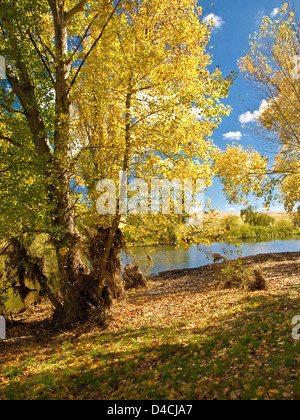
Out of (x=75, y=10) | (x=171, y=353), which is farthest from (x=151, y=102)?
(x=171, y=353)

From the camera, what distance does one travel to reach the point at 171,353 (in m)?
6.27

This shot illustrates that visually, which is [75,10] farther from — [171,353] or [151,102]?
[171,353]

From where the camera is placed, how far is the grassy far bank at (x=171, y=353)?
4852 mm

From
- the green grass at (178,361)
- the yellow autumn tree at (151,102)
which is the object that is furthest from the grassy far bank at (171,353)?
the yellow autumn tree at (151,102)

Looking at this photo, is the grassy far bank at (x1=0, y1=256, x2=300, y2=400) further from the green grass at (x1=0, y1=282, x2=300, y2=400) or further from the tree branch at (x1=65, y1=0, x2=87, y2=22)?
the tree branch at (x1=65, y1=0, x2=87, y2=22)

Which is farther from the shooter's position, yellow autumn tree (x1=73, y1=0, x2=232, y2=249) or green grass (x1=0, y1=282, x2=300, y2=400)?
yellow autumn tree (x1=73, y1=0, x2=232, y2=249)

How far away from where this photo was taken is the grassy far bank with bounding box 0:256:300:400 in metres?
4.85

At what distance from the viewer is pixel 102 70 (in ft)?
31.3

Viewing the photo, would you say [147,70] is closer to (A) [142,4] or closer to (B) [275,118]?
(A) [142,4]

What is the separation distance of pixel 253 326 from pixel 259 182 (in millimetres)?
9269

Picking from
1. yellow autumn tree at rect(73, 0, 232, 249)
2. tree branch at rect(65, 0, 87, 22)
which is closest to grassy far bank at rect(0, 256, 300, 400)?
yellow autumn tree at rect(73, 0, 232, 249)

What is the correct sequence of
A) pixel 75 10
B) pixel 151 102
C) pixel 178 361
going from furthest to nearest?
pixel 75 10 < pixel 151 102 < pixel 178 361

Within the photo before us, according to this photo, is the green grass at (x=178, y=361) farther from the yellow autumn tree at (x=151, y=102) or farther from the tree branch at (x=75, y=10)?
the tree branch at (x=75, y=10)
